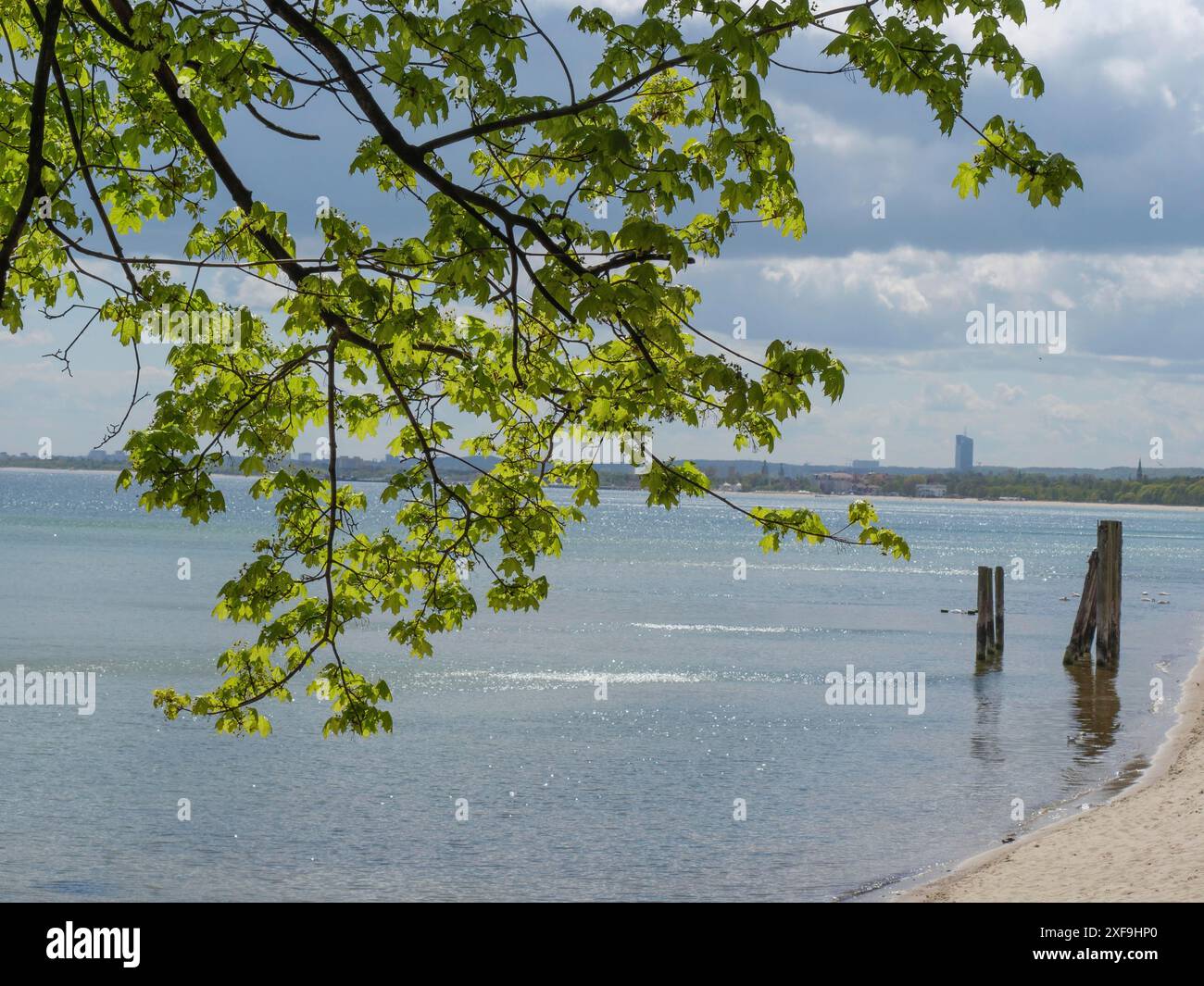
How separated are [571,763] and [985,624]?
19.4 meters

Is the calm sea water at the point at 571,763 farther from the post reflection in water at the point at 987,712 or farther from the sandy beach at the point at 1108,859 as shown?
the sandy beach at the point at 1108,859

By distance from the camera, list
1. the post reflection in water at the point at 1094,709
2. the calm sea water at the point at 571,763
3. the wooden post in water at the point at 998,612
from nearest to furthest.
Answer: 1. the calm sea water at the point at 571,763
2. the post reflection in water at the point at 1094,709
3. the wooden post in water at the point at 998,612

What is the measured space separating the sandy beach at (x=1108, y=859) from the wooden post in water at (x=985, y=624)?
1911cm

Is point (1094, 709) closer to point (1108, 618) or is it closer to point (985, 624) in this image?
point (1108, 618)

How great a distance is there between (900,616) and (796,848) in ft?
129

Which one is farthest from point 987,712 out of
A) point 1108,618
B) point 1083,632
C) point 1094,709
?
point 1083,632

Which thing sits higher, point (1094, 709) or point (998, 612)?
point (998, 612)

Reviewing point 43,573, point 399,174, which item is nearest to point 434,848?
point 399,174

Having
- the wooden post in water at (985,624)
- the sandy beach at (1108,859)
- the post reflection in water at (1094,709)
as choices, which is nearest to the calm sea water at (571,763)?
the post reflection in water at (1094,709)

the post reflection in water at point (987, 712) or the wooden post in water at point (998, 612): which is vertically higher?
the wooden post in water at point (998, 612)

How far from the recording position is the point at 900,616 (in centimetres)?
5584

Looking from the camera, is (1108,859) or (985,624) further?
(985,624)

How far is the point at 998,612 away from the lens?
39438mm

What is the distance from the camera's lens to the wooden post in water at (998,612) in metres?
38.8
